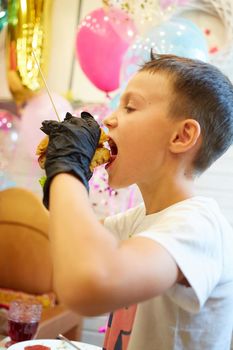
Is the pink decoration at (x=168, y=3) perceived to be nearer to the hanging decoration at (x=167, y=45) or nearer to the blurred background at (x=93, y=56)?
the blurred background at (x=93, y=56)

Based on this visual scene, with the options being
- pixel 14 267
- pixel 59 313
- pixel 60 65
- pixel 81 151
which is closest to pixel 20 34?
pixel 60 65

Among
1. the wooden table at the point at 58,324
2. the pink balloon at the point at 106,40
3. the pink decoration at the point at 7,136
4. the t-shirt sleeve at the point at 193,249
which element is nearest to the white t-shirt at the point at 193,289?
the t-shirt sleeve at the point at 193,249

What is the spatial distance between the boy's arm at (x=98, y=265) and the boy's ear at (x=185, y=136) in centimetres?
28

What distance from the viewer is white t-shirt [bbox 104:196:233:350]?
700 mm

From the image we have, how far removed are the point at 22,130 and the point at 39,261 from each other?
0.70m

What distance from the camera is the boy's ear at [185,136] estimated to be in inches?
35.2

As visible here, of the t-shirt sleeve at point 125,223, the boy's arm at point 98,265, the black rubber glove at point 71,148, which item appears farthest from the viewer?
the t-shirt sleeve at point 125,223

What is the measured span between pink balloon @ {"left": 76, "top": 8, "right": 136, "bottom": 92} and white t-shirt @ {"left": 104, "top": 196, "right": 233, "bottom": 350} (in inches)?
51.1

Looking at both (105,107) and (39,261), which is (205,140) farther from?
(39,261)

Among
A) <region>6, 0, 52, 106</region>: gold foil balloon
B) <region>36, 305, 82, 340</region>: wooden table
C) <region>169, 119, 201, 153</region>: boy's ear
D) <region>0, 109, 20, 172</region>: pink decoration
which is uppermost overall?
<region>6, 0, 52, 106</region>: gold foil balloon

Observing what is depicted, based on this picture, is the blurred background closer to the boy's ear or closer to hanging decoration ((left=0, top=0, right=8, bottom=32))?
hanging decoration ((left=0, top=0, right=8, bottom=32))

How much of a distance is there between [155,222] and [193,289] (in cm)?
23

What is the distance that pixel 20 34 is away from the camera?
2.47 metres

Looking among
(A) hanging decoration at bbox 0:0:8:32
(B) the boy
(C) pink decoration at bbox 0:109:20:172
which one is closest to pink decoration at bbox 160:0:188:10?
(A) hanging decoration at bbox 0:0:8:32
